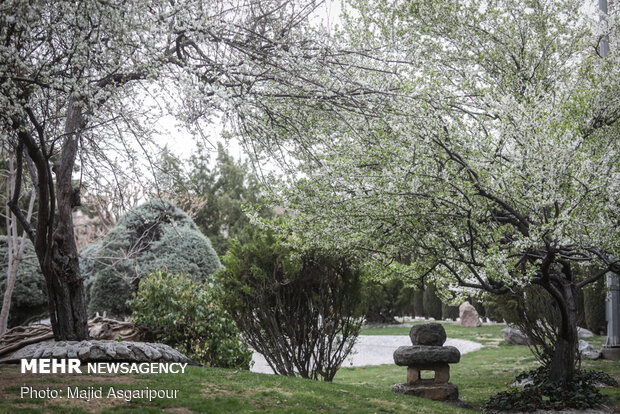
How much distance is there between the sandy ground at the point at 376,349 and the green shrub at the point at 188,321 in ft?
13.3

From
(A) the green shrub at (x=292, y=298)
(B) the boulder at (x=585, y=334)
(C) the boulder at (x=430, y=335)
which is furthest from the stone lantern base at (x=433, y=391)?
(B) the boulder at (x=585, y=334)

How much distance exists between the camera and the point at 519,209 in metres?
6.47

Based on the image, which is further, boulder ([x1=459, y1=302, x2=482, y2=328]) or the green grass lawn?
boulder ([x1=459, y1=302, x2=482, y2=328])

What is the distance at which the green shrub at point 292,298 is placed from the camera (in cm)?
808

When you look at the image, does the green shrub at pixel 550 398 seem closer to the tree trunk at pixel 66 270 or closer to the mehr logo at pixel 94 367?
the mehr logo at pixel 94 367

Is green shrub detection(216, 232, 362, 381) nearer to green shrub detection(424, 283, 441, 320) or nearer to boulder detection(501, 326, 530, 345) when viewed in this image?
boulder detection(501, 326, 530, 345)

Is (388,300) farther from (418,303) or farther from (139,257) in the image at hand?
(139,257)

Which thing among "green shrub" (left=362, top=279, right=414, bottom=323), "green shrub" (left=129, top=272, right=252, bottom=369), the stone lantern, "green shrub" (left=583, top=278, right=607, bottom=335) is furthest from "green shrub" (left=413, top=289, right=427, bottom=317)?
"green shrub" (left=129, top=272, right=252, bottom=369)

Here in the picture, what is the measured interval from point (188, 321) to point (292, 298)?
172cm

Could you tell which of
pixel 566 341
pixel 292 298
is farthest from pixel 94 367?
pixel 566 341

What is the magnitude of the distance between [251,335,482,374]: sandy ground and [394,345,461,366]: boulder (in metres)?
4.12

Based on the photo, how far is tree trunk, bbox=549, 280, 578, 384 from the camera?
23.9 ft

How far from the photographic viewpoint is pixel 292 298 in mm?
8281

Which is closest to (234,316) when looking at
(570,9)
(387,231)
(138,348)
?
(138,348)
